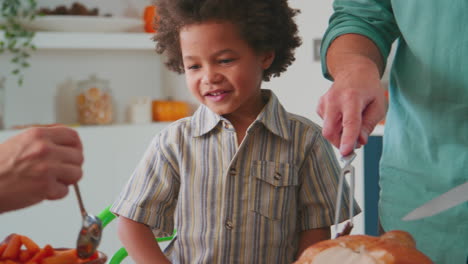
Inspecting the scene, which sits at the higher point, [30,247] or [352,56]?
[352,56]

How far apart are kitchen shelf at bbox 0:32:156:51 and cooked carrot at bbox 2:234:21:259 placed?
2308 millimetres

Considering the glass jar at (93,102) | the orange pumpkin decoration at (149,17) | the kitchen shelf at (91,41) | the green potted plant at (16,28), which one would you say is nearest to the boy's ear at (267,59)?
the kitchen shelf at (91,41)

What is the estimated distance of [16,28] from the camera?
10.3 feet

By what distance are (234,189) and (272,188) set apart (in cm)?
7

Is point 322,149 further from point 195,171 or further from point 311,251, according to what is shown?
point 311,251

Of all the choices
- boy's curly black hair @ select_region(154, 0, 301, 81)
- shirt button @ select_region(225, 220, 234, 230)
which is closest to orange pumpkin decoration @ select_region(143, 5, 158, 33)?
boy's curly black hair @ select_region(154, 0, 301, 81)

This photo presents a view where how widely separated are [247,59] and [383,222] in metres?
0.38

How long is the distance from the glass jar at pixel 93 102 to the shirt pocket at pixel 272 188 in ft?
7.59

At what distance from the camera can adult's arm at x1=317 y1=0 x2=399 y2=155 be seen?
82cm

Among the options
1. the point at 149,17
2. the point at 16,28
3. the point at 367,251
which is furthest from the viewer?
the point at 149,17

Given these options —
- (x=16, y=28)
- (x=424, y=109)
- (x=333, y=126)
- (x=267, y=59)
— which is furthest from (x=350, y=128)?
(x=16, y=28)

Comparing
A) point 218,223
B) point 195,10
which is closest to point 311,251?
point 218,223

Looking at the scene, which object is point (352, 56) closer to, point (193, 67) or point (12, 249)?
point (193, 67)

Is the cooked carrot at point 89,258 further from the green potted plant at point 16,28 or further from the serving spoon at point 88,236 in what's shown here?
the green potted plant at point 16,28
